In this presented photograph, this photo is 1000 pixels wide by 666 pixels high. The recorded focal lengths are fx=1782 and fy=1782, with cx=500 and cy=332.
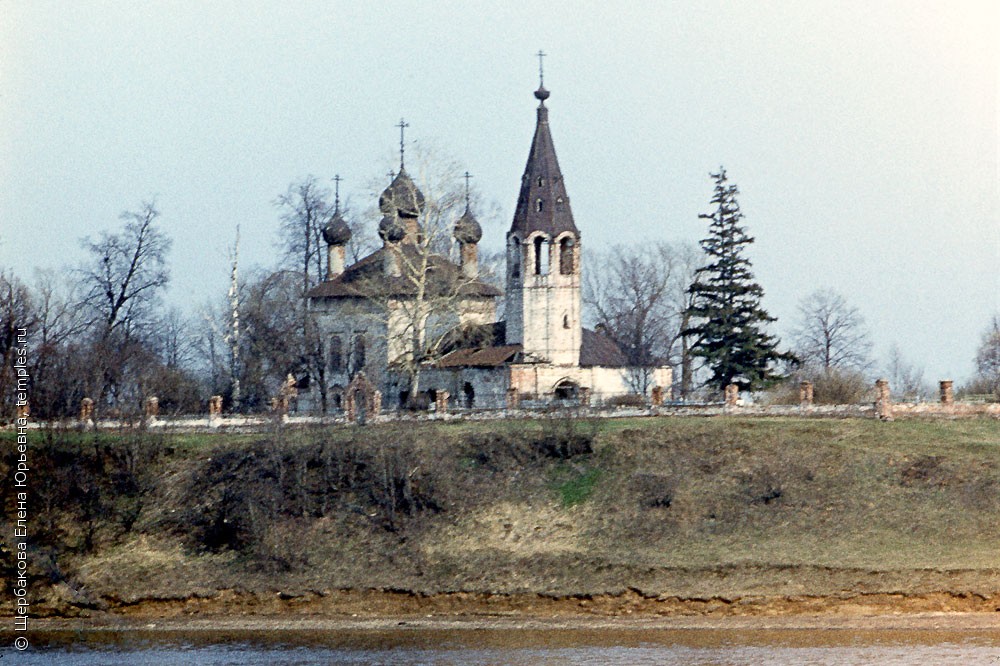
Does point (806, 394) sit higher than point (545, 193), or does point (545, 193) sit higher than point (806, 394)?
point (545, 193)

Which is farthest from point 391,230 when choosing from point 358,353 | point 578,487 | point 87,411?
point 578,487

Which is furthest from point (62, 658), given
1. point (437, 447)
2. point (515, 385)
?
point (515, 385)

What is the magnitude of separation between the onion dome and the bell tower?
4002mm

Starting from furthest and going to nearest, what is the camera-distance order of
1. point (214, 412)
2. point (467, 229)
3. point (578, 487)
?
point (467, 229) → point (214, 412) → point (578, 487)

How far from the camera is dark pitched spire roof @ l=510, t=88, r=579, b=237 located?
51.5 m

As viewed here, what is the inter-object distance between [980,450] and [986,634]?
8.81 meters

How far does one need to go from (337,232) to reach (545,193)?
8701 mm

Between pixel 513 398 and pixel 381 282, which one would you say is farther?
pixel 381 282

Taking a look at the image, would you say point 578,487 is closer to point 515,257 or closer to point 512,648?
point 512,648

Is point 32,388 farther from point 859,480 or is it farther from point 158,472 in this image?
point 859,480

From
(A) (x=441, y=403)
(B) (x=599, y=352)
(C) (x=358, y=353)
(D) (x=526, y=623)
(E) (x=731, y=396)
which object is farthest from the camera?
(C) (x=358, y=353)

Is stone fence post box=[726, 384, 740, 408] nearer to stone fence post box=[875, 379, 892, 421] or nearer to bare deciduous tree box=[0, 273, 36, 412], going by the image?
stone fence post box=[875, 379, 892, 421]

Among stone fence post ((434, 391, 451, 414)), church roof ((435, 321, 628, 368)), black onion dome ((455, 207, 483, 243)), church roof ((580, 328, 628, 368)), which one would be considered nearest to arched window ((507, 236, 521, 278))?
church roof ((435, 321, 628, 368))

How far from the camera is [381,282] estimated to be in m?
53.8
